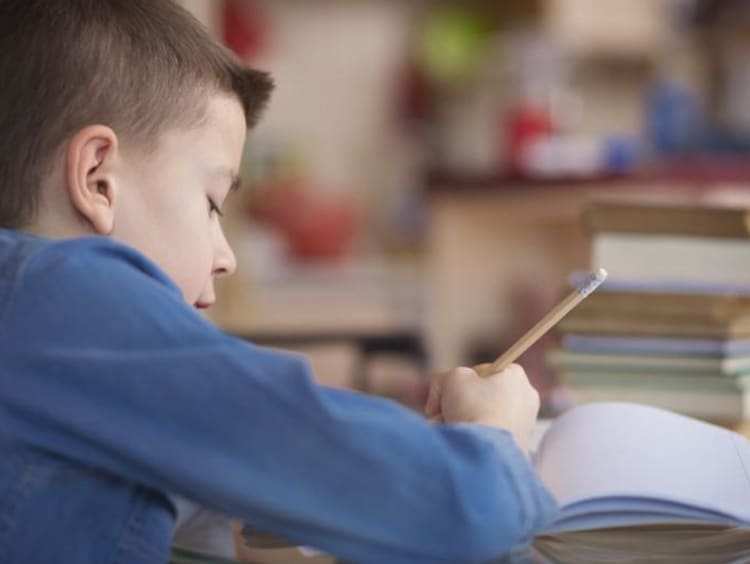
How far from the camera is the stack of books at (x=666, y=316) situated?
3.51 feet

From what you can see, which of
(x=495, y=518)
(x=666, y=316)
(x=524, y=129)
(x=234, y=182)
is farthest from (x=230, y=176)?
(x=524, y=129)

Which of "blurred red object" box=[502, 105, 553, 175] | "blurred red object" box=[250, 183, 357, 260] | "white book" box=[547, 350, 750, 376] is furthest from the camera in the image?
"blurred red object" box=[250, 183, 357, 260]

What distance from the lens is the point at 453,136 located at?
13.9 feet

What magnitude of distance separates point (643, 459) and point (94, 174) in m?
0.35

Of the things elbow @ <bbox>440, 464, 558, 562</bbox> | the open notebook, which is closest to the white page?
the open notebook

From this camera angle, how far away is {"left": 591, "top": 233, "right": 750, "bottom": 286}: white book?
3.68 ft

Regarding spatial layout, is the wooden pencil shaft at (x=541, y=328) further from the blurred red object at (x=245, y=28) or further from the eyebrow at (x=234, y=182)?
the blurred red object at (x=245, y=28)

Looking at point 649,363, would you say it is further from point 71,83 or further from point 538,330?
point 71,83

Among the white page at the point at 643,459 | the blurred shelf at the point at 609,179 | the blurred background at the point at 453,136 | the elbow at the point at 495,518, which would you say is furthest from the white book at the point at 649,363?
the blurred background at the point at 453,136

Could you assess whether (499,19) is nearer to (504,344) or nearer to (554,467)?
(504,344)

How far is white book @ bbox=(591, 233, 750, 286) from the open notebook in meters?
0.31

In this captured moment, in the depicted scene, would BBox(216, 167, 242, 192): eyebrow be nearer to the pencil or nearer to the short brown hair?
the short brown hair

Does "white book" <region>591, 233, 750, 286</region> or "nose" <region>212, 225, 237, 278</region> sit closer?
"nose" <region>212, 225, 237, 278</region>

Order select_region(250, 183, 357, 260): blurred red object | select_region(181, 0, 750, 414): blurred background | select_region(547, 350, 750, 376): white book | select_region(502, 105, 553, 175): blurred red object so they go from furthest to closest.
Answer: select_region(250, 183, 357, 260): blurred red object → select_region(502, 105, 553, 175): blurred red object → select_region(181, 0, 750, 414): blurred background → select_region(547, 350, 750, 376): white book
